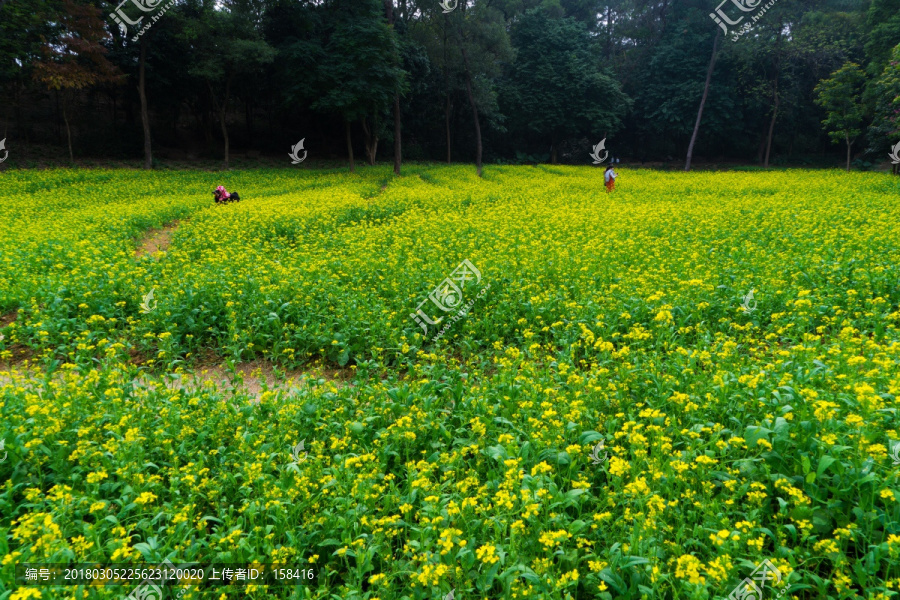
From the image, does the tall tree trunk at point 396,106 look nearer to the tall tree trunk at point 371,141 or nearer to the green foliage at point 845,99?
the tall tree trunk at point 371,141

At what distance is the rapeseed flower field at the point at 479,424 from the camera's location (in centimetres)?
316

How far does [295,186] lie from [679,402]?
2483 centimetres

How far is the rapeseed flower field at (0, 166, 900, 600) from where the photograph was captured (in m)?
3.16

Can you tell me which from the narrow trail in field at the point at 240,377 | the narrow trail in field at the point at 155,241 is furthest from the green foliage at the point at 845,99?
the narrow trail in field at the point at 240,377

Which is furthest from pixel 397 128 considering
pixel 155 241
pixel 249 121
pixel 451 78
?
pixel 249 121

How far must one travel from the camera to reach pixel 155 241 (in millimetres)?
13758

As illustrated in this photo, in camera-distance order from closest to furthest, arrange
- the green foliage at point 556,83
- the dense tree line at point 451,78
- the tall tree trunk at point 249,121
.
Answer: the dense tree line at point 451,78, the tall tree trunk at point 249,121, the green foliage at point 556,83

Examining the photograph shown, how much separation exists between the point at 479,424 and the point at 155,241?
42.1ft

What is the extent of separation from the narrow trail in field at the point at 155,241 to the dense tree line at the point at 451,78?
16.6m

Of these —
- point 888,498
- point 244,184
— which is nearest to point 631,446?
point 888,498

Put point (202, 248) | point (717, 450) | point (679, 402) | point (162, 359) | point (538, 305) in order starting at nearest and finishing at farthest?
point (717, 450) → point (679, 402) → point (162, 359) → point (538, 305) → point (202, 248)

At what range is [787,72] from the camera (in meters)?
41.3

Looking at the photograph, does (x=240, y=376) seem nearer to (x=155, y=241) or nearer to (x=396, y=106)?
(x=155, y=241)

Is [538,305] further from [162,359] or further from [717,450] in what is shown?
[162,359]
